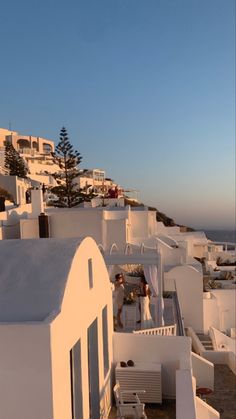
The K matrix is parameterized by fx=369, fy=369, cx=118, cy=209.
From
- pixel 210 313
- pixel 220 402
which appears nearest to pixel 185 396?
pixel 220 402

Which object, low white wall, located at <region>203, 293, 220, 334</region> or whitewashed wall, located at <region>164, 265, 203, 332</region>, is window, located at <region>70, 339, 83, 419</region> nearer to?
whitewashed wall, located at <region>164, 265, 203, 332</region>

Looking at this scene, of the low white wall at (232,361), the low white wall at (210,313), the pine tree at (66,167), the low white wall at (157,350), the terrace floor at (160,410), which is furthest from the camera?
the pine tree at (66,167)

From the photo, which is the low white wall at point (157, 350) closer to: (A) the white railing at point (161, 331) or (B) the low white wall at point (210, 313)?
(A) the white railing at point (161, 331)

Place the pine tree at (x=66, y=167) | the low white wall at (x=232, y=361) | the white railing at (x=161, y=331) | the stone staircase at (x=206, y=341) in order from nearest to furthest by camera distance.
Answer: the white railing at (x=161, y=331) → the low white wall at (x=232, y=361) → the stone staircase at (x=206, y=341) → the pine tree at (x=66, y=167)

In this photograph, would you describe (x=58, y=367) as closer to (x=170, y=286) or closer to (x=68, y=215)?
(x=170, y=286)

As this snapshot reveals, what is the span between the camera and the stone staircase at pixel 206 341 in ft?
47.0

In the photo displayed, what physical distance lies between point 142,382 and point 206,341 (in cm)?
836

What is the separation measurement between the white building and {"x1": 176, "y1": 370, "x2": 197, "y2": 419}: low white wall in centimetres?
129

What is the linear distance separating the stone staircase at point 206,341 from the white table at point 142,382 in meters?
7.68

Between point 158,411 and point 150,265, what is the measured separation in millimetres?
4126

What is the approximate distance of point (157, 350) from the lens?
778 centimetres

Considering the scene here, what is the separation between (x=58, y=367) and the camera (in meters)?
3.99

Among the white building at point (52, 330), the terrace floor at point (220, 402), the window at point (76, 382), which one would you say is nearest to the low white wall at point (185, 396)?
the terrace floor at point (220, 402)

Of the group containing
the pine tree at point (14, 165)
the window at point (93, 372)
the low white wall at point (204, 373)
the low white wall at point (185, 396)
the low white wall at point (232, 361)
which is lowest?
the low white wall at point (232, 361)
